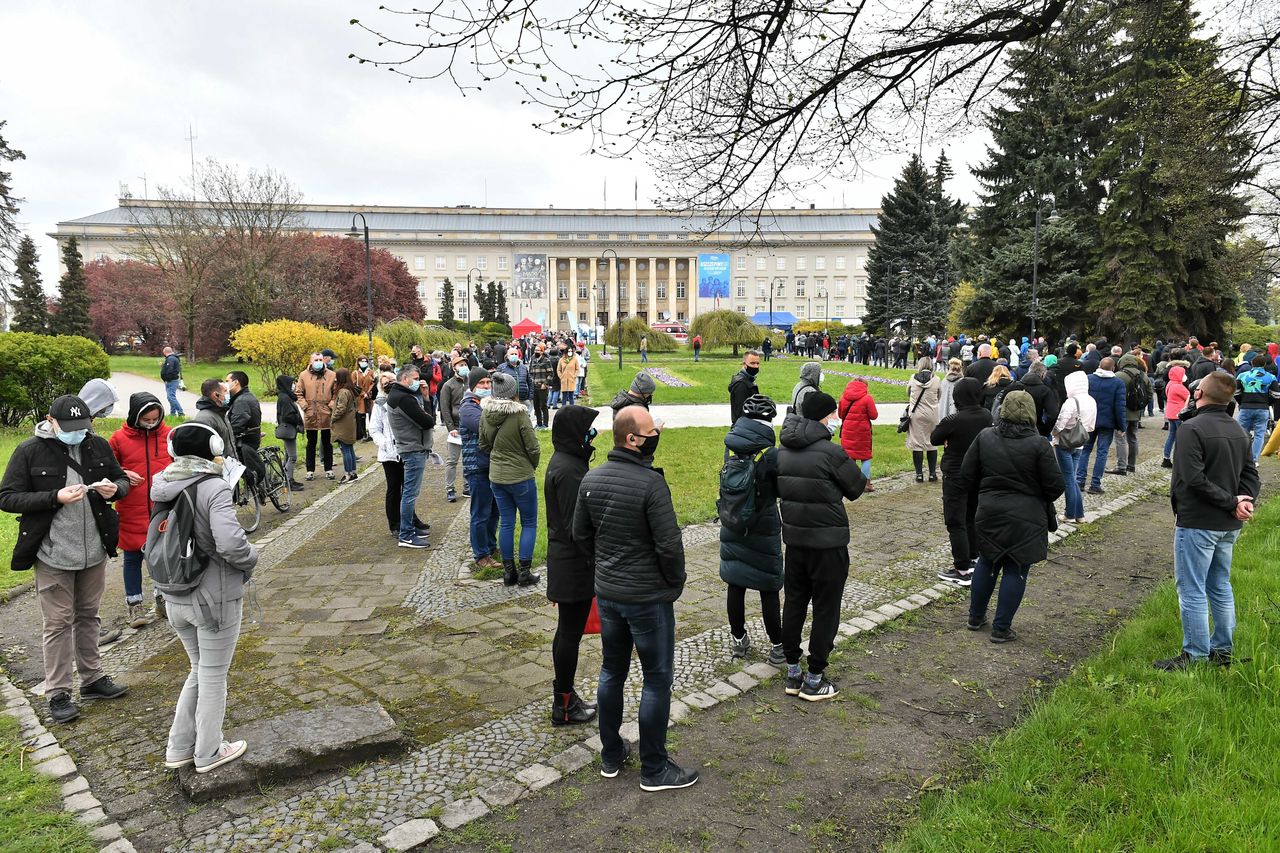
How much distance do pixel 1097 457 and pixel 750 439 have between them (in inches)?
316

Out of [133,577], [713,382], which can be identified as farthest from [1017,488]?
[713,382]

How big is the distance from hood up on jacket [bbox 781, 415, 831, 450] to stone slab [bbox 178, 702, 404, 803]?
2859mm

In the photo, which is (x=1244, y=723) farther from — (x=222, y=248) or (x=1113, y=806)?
(x=222, y=248)

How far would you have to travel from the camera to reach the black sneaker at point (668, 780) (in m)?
3.65

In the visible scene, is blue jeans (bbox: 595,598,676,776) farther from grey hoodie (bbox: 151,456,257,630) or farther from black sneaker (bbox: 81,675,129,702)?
black sneaker (bbox: 81,675,129,702)

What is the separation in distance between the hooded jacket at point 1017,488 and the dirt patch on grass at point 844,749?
30.8 inches

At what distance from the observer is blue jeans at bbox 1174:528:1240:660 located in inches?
175

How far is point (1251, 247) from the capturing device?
62.2 feet

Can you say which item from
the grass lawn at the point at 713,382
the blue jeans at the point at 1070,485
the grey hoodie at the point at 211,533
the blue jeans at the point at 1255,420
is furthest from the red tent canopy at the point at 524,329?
the grey hoodie at the point at 211,533

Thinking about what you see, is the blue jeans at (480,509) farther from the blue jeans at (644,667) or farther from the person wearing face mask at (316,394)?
the person wearing face mask at (316,394)

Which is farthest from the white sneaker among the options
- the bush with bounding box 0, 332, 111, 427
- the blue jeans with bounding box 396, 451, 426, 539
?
the bush with bounding box 0, 332, 111, 427

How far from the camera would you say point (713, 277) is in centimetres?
6209

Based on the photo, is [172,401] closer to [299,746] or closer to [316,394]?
[316,394]

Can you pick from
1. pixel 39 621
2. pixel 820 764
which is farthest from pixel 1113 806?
pixel 39 621
